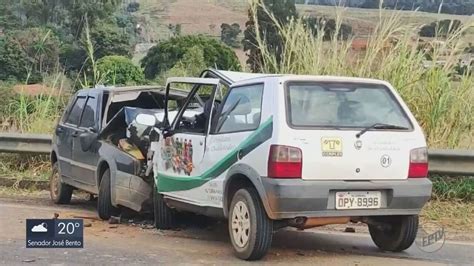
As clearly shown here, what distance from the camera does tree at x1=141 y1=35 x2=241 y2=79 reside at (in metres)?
14.6

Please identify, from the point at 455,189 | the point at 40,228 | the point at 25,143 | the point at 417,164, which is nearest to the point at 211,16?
the point at 25,143

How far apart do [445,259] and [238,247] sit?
1.84 metres

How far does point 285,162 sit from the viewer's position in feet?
19.8

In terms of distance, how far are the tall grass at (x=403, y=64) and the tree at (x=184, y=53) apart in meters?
1.38

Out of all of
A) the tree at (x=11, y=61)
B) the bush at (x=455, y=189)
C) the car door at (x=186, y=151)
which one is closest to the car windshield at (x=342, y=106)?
the car door at (x=186, y=151)

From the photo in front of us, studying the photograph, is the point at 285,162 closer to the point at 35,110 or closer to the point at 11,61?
the point at 35,110

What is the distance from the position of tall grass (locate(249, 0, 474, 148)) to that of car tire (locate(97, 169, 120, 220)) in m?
3.70

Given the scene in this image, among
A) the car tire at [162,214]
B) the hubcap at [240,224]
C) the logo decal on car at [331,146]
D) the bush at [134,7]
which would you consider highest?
the logo decal on car at [331,146]

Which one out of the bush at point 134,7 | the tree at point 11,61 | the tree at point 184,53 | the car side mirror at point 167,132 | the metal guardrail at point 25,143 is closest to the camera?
the car side mirror at point 167,132

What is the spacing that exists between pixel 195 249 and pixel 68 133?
152 inches

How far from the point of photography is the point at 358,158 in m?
6.24

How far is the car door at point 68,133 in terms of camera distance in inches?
397

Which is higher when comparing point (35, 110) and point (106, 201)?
point (106, 201)

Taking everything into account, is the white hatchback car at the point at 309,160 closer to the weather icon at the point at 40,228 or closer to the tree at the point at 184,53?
the weather icon at the point at 40,228
